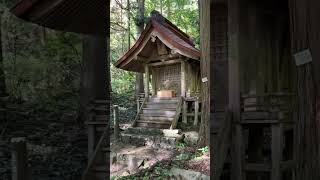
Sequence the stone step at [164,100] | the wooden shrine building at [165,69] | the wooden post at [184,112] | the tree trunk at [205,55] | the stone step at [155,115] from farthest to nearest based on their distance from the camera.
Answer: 1. the stone step at [164,100]
2. the stone step at [155,115]
3. the wooden post at [184,112]
4. the wooden shrine building at [165,69]
5. the tree trunk at [205,55]

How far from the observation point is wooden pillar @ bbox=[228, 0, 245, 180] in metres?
4.50

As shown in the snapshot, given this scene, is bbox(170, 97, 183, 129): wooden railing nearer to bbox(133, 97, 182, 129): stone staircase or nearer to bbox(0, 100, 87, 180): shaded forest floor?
bbox(133, 97, 182, 129): stone staircase

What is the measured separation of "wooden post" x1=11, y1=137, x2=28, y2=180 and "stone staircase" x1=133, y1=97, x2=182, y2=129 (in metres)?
11.0

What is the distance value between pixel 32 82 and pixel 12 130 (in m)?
0.40

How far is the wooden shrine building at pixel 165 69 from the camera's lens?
14039 millimetres

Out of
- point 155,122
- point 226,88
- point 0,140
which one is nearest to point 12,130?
point 0,140

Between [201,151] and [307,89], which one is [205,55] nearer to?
[201,151]

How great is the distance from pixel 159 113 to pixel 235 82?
10353 millimetres

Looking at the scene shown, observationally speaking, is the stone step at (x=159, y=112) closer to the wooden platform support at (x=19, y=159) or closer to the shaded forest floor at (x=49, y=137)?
the shaded forest floor at (x=49, y=137)

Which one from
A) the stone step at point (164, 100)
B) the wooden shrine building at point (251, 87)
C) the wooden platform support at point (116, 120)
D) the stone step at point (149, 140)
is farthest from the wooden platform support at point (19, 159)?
the stone step at point (164, 100)

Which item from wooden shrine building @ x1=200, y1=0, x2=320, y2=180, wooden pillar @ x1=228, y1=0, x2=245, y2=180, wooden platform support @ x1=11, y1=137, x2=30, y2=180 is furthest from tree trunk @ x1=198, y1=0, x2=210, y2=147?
wooden platform support @ x1=11, y1=137, x2=30, y2=180

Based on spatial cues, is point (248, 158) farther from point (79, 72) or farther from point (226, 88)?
point (79, 72)

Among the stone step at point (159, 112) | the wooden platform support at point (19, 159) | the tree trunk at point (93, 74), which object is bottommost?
the stone step at point (159, 112)

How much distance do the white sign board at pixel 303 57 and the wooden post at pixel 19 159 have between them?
6.88ft
